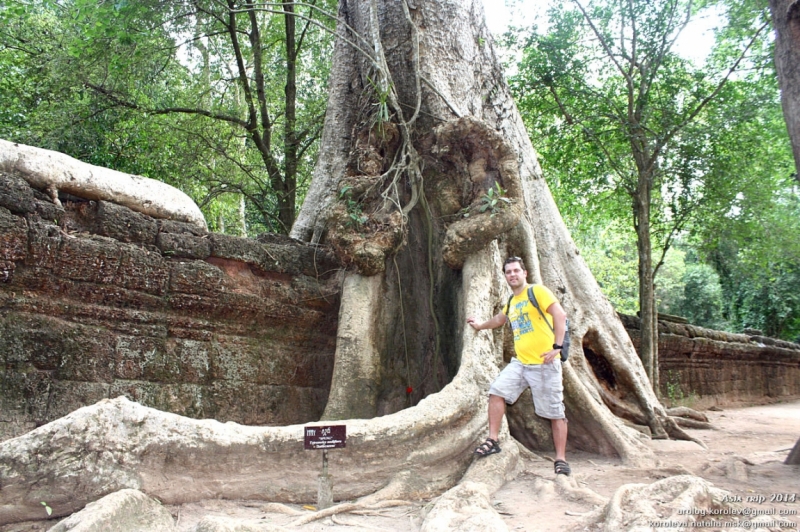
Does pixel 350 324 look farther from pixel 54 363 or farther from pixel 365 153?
pixel 54 363

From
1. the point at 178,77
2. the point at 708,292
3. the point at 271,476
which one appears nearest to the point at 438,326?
the point at 271,476

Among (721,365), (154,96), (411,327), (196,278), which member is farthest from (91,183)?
(721,365)

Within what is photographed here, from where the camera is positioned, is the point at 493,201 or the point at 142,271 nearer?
the point at 142,271

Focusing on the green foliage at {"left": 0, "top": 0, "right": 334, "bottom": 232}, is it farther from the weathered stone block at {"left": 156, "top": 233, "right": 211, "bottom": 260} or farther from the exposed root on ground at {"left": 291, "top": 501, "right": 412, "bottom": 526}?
the exposed root on ground at {"left": 291, "top": 501, "right": 412, "bottom": 526}

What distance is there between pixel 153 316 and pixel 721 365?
7847 mm

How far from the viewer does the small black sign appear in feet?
8.05

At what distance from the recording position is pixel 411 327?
13.1ft

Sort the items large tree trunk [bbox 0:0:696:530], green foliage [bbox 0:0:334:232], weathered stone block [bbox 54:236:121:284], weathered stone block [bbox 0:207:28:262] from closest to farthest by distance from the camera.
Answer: large tree trunk [bbox 0:0:696:530] < weathered stone block [bbox 0:207:28:262] < weathered stone block [bbox 54:236:121:284] < green foliage [bbox 0:0:334:232]

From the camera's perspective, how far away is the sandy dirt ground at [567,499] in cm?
227

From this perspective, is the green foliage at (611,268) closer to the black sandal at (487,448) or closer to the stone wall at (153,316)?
the stone wall at (153,316)

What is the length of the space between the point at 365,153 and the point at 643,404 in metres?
2.67

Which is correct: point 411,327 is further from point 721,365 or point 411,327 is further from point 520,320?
point 721,365

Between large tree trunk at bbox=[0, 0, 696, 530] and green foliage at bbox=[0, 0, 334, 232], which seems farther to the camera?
green foliage at bbox=[0, 0, 334, 232]

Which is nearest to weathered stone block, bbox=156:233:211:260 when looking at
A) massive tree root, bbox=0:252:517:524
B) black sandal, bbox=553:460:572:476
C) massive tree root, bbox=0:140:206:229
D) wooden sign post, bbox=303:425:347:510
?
massive tree root, bbox=0:140:206:229
